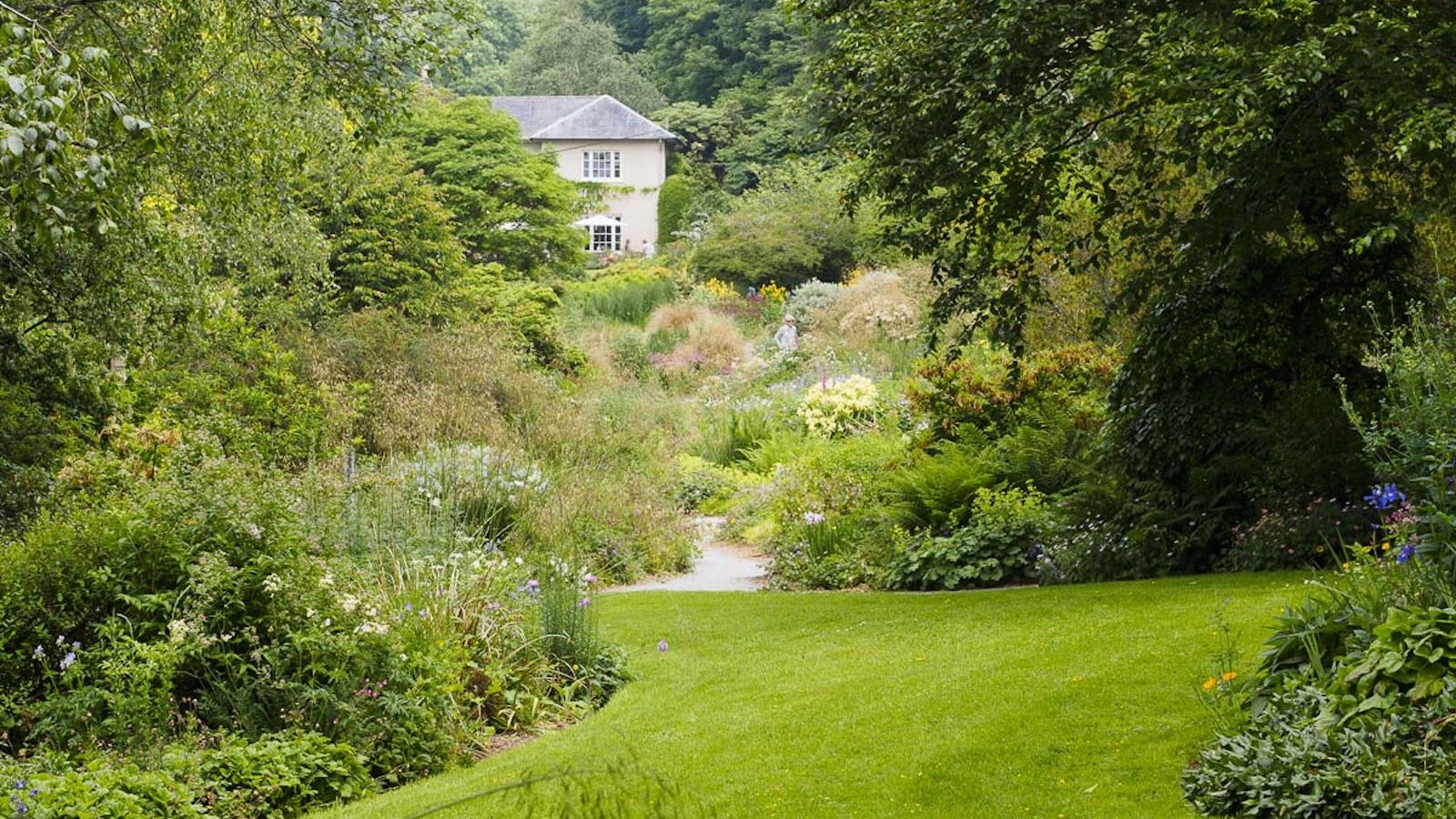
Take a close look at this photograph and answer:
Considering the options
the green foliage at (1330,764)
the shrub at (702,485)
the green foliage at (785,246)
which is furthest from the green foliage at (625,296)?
the green foliage at (1330,764)

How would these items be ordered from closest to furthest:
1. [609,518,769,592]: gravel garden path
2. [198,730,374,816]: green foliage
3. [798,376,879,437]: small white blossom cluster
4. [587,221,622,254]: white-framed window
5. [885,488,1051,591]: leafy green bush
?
[198,730,374,816]: green foliage
[885,488,1051,591]: leafy green bush
[609,518,769,592]: gravel garden path
[798,376,879,437]: small white blossom cluster
[587,221,622,254]: white-framed window

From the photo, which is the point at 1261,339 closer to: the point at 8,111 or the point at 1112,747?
the point at 1112,747

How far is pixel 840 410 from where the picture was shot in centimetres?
1794

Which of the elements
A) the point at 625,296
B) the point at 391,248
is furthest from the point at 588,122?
the point at 391,248

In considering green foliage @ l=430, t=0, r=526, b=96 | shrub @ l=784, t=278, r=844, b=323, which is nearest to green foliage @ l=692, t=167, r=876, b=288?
shrub @ l=784, t=278, r=844, b=323

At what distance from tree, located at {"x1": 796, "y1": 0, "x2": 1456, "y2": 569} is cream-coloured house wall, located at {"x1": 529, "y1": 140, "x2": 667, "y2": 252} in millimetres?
41837

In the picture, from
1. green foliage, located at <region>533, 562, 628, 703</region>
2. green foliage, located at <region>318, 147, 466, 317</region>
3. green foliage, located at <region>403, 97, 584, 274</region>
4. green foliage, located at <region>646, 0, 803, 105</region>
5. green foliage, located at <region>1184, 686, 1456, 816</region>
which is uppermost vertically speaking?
green foliage, located at <region>646, 0, 803, 105</region>

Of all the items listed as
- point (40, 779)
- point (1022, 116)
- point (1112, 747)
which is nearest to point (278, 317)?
point (1022, 116)

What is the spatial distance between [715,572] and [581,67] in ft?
170

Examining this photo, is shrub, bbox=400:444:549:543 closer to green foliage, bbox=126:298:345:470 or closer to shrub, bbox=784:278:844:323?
green foliage, bbox=126:298:345:470

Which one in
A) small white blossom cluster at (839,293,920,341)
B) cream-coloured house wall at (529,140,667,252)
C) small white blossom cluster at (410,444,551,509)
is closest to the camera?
small white blossom cluster at (410,444,551,509)

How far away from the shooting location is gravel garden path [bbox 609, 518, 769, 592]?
12.4 m

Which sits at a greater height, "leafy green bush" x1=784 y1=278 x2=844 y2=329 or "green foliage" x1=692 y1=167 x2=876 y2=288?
"green foliage" x1=692 y1=167 x2=876 y2=288

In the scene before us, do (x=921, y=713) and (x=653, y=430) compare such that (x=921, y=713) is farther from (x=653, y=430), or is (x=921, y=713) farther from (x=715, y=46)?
(x=715, y=46)
